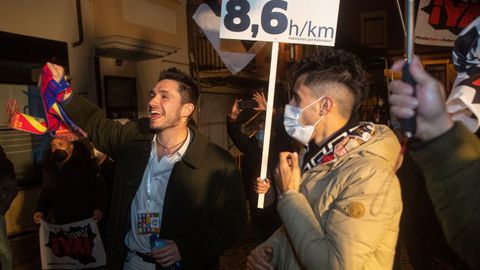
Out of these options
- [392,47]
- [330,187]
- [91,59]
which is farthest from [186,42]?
[392,47]

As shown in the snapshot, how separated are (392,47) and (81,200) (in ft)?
61.8

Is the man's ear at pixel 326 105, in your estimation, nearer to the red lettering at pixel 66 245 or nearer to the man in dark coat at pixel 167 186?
the man in dark coat at pixel 167 186

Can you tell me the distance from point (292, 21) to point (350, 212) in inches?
66.7

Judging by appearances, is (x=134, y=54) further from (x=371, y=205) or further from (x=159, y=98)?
(x=371, y=205)

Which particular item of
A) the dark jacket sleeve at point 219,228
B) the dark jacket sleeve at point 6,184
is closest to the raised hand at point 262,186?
the dark jacket sleeve at point 219,228

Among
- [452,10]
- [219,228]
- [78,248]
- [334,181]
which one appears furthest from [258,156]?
[452,10]

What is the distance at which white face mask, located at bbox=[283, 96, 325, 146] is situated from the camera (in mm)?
2176

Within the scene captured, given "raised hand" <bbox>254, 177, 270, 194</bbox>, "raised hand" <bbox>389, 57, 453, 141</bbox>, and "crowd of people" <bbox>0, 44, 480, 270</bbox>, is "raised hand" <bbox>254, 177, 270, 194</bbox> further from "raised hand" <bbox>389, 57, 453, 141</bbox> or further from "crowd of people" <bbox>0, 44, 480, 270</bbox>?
"raised hand" <bbox>389, 57, 453, 141</bbox>

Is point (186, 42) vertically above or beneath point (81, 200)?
above

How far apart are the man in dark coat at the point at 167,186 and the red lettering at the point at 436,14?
3783mm

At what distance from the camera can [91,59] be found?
790cm

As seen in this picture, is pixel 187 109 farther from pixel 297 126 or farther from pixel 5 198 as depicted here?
pixel 5 198

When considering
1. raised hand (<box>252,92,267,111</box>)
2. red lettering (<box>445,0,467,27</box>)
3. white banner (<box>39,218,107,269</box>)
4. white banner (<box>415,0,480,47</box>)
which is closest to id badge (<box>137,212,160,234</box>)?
white banner (<box>39,218,107,269</box>)

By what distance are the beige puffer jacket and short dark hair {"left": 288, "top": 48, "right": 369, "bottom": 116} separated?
0.99 ft
